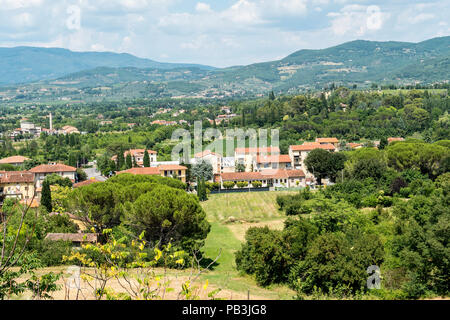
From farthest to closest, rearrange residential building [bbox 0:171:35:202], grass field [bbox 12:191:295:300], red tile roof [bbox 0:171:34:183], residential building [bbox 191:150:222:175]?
1. residential building [bbox 191:150:222:175]
2. red tile roof [bbox 0:171:34:183]
3. residential building [bbox 0:171:35:202]
4. grass field [bbox 12:191:295:300]

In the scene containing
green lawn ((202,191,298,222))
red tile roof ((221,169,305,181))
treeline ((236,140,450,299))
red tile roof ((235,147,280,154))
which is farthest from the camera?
red tile roof ((235,147,280,154))

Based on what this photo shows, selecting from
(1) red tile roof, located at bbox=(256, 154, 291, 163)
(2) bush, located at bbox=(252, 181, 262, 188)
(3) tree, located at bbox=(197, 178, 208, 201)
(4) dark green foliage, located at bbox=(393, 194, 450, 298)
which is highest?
(4) dark green foliage, located at bbox=(393, 194, 450, 298)

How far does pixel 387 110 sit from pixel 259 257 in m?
58.7

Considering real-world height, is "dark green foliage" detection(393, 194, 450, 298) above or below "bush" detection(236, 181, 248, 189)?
above

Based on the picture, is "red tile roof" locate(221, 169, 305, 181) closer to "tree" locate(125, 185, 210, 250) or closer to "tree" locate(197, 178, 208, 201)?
"tree" locate(197, 178, 208, 201)

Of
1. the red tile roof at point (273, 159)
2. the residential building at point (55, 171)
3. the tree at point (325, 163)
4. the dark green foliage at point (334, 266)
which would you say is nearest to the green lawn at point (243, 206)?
the tree at point (325, 163)

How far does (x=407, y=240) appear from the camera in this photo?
12.9 m

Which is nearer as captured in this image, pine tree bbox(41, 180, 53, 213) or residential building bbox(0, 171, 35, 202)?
pine tree bbox(41, 180, 53, 213)

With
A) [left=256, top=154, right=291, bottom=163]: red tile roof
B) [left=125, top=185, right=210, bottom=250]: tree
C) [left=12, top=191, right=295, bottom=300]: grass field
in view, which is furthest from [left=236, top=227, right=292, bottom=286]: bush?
[left=256, top=154, right=291, bottom=163]: red tile roof

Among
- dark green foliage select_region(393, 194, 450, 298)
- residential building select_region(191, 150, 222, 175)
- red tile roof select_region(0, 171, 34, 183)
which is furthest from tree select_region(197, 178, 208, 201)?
dark green foliage select_region(393, 194, 450, 298)

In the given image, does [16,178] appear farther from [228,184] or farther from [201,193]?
[228,184]

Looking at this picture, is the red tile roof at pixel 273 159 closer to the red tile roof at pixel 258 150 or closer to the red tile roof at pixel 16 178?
the red tile roof at pixel 258 150

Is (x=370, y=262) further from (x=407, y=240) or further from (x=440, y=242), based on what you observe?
(x=440, y=242)
